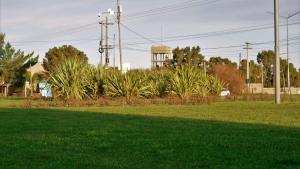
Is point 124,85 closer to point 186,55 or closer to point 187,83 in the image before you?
point 187,83

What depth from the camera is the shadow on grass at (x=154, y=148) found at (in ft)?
36.6

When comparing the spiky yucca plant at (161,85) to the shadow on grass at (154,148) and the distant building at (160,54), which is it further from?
the distant building at (160,54)

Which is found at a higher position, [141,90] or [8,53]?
[8,53]

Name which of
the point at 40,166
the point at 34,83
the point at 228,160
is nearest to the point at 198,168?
the point at 228,160

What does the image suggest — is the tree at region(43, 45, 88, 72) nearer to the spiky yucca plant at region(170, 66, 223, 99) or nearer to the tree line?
the tree line

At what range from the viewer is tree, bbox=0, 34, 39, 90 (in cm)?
10156

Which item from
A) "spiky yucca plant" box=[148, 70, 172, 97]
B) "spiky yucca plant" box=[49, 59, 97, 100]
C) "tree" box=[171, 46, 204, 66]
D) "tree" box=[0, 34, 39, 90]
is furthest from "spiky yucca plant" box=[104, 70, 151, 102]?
"tree" box=[171, 46, 204, 66]

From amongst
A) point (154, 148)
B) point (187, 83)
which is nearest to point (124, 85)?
point (187, 83)

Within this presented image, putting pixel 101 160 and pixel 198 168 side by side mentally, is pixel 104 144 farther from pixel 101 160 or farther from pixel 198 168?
pixel 198 168

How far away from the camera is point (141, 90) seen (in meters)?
47.1

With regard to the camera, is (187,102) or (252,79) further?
(252,79)

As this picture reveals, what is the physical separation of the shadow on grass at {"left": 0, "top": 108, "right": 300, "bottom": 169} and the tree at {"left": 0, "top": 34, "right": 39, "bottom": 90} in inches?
3346

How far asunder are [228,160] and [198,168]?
1.12 m

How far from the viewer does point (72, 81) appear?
44.6m
